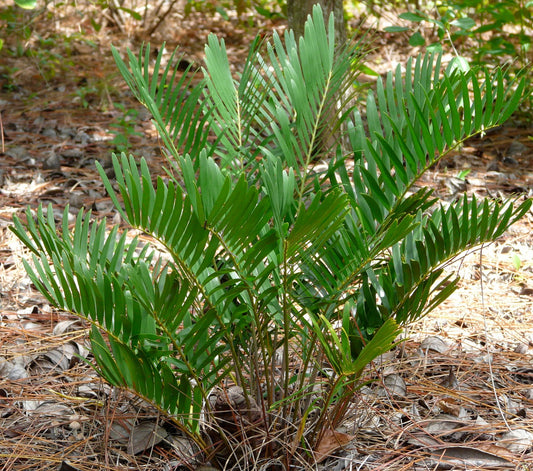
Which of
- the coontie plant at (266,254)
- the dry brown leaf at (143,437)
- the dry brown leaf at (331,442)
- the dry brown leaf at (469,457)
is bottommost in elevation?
the dry brown leaf at (469,457)

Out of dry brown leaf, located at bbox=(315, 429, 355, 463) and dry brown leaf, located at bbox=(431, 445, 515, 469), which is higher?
dry brown leaf, located at bbox=(315, 429, 355, 463)

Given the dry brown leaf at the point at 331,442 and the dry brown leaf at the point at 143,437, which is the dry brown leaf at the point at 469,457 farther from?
the dry brown leaf at the point at 143,437

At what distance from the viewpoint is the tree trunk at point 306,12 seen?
290cm

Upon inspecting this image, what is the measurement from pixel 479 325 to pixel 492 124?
94 cm

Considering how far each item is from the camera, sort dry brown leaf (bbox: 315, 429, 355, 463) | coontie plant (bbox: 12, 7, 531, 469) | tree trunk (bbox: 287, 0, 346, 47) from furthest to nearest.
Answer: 1. tree trunk (bbox: 287, 0, 346, 47)
2. dry brown leaf (bbox: 315, 429, 355, 463)
3. coontie plant (bbox: 12, 7, 531, 469)

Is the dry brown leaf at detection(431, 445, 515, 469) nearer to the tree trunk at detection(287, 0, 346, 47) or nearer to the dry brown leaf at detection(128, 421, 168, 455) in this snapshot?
the dry brown leaf at detection(128, 421, 168, 455)

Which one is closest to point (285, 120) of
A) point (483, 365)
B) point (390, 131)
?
point (390, 131)

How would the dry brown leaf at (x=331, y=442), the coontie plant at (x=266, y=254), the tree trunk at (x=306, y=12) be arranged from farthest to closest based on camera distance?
the tree trunk at (x=306, y=12)
the dry brown leaf at (x=331, y=442)
the coontie plant at (x=266, y=254)

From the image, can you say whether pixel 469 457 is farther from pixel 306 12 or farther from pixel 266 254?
pixel 306 12

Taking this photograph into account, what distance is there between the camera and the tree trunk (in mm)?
2904

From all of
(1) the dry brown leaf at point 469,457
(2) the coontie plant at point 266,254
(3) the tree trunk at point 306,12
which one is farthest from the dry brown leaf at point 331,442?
(3) the tree trunk at point 306,12

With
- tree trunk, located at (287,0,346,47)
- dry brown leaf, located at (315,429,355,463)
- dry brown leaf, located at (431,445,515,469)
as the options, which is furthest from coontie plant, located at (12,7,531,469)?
tree trunk, located at (287,0,346,47)

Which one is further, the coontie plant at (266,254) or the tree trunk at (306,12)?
the tree trunk at (306,12)

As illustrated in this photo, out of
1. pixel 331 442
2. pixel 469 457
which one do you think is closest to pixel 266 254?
pixel 331 442
